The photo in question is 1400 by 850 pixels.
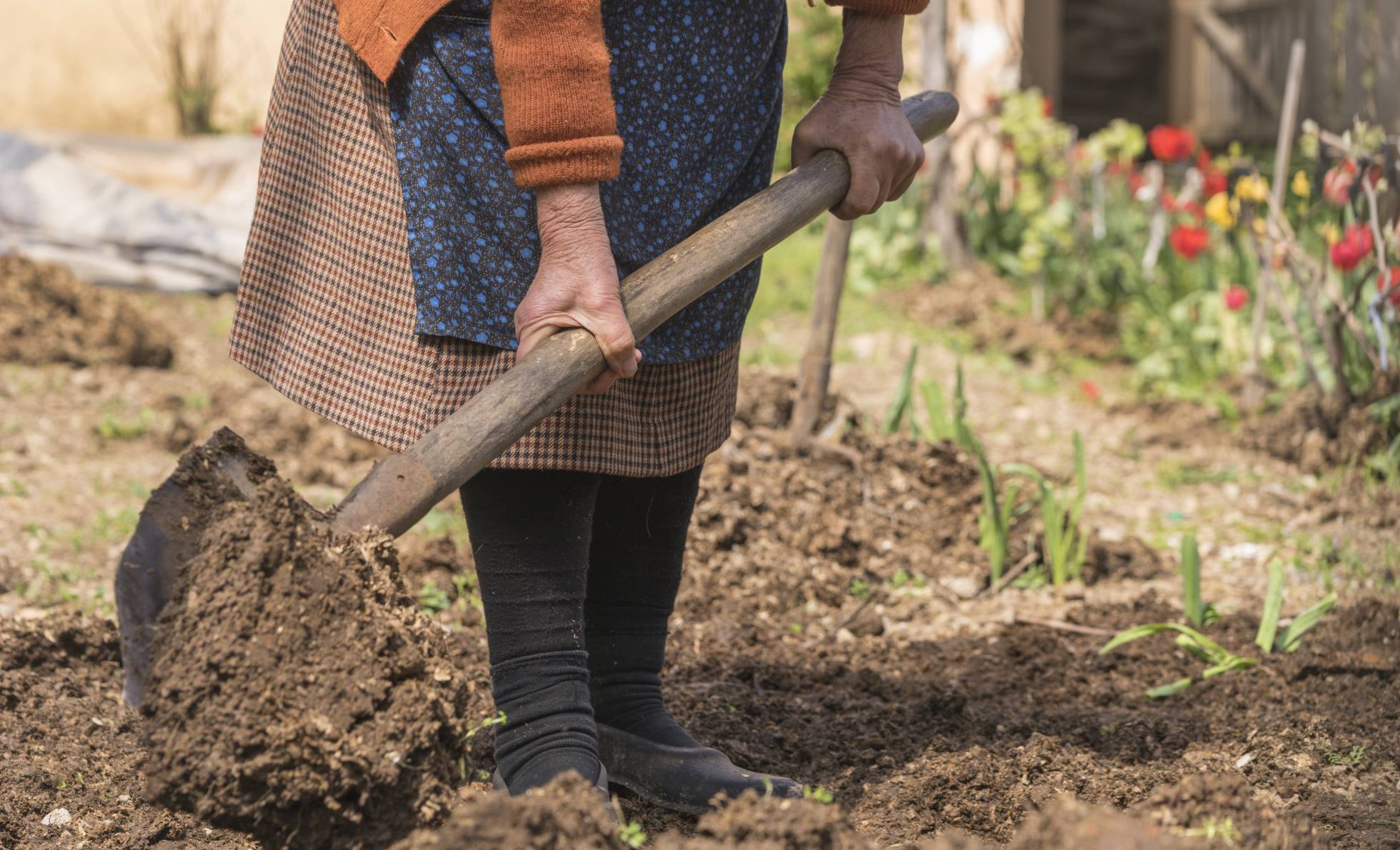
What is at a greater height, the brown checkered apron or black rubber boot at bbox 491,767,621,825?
the brown checkered apron

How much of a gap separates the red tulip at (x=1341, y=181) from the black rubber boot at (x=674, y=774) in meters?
2.33

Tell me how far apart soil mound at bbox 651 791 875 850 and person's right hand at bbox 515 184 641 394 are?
0.53 metres

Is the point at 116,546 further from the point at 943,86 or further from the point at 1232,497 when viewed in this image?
the point at 943,86

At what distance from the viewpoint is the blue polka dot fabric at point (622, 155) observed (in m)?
1.53

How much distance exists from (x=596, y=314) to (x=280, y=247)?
49 cm

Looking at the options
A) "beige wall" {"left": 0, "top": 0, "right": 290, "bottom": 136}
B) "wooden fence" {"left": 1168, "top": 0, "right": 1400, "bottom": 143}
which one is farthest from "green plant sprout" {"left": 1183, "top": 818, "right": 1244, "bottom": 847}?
"beige wall" {"left": 0, "top": 0, "right": 290, "bottom": 136}

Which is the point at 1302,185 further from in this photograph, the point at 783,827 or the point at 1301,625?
the point at 783,827

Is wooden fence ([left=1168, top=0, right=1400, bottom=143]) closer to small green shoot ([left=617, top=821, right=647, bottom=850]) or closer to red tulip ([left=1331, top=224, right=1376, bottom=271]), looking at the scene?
red tulip ([left=1331, top=224, right=1376, bottom=271])

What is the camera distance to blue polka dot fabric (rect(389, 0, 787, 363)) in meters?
1.53

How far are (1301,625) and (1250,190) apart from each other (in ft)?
6.11

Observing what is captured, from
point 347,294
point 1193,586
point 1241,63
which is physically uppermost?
point 1241,63

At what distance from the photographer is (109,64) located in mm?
7789

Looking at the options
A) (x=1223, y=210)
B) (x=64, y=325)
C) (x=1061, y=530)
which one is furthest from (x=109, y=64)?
(x=1061, y=530)

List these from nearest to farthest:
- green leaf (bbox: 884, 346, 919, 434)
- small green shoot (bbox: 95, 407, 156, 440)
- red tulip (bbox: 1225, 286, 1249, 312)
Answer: green leaf (bbox: 884, 346, 919, 434), small green shoot (bbox: 95, 407, 156, 440), red tulip (bbox: 1225, 286, 1249, 312)
